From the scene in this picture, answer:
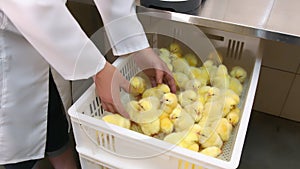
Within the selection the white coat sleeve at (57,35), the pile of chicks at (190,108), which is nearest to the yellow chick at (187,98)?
the pile of chicks at (190,108)

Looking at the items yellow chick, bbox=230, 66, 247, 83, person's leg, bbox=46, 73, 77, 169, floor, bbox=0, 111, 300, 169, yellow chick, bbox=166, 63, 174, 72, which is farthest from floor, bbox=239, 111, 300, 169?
person's leg, bbox=46, 73, 77, 169

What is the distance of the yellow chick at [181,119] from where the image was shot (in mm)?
705

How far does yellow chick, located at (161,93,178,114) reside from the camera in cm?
74

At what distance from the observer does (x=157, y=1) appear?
0.78 m

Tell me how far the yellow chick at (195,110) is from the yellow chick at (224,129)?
54 millimetres

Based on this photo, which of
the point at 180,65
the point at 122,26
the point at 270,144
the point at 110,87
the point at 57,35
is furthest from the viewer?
the point at 270,144

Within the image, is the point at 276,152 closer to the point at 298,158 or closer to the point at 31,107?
the point at 298,158

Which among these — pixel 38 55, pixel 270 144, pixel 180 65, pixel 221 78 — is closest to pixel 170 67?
pixel 180 65

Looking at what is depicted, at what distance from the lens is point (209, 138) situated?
694 mm

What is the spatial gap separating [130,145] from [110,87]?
137mm

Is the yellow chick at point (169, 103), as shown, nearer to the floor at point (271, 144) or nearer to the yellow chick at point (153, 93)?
the yellow chick at point (153, 93)

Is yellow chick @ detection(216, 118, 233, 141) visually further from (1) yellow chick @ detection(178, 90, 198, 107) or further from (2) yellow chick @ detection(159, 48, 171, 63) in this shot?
(2) yellow chick @ detection(159, 48, 171, 63)

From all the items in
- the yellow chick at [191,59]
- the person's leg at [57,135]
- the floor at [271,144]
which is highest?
the yellow chick at [191,59]

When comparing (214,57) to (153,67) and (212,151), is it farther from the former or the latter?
(212,151)
